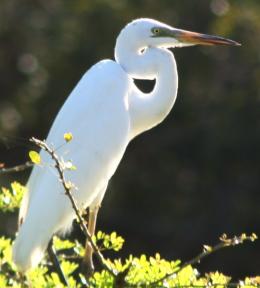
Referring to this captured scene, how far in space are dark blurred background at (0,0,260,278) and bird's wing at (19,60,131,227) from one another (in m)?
5.12

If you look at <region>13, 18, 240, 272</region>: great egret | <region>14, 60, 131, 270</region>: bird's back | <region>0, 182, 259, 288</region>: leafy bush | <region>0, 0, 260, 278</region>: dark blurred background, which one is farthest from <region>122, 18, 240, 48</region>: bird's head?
<region>0, 0, 260, 278</region>: dark blurred background

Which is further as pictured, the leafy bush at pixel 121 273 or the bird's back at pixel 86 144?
the bird's back at pixel 86 144

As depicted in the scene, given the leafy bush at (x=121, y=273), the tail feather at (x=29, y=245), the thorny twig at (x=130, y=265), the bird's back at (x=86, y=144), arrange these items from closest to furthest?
the thorny twig at (x=130, y=265), the leafy bush at (x=121, y=273), the tail feather at (x=29, y=245), the bird's back at (x=86, y=144)

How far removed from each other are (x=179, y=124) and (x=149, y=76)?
612 centimetres

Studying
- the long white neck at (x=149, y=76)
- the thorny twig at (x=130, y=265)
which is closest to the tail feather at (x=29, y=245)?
the long white neck at (x=149, y=76)

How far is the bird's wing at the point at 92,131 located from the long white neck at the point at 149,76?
0.06 m

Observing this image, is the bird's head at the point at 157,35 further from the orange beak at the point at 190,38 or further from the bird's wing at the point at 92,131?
the bird's wing at the point at 92,131

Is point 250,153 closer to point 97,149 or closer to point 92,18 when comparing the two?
point 92,18

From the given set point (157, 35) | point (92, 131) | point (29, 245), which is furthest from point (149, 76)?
point (29, 245)

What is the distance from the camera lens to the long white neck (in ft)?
12.9

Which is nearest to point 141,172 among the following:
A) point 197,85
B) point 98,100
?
point 197,85

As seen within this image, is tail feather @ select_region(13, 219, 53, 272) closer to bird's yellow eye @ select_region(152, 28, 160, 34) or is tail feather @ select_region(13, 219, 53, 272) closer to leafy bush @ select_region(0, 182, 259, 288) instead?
leafy bush @ select_region(0, 182, 259, 288)

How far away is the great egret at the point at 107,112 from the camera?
386 cm

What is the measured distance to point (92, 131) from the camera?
3.91 m
